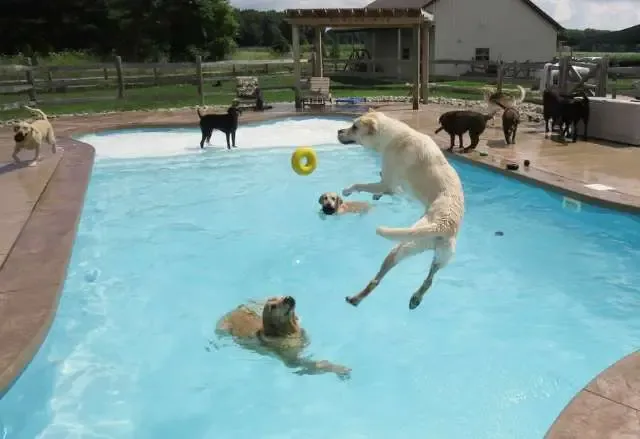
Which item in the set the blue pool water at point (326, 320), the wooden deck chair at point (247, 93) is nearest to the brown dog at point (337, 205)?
the blue pool water at point (326, 320)

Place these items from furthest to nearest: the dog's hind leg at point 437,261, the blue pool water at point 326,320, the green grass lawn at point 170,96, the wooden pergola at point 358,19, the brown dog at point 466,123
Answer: the green grass lawn at point 170,96
the wooden pergola at point 358,19
the brown dog at point 466,123
the blue pool water at point 326,320
the dog's hind leg at point 437,261

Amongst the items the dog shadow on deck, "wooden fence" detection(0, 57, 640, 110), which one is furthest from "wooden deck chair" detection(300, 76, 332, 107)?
the dog shadow on deck

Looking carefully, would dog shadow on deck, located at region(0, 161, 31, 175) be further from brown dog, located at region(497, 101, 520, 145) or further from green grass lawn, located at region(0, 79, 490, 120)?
brown dog, located at region(497, 101, 520, 145)

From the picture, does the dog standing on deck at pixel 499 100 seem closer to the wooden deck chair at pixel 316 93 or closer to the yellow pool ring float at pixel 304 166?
the wooden deck chair at pixel 316 93

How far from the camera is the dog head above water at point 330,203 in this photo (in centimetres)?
846

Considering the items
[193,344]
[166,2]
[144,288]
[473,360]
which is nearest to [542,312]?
[473,360]

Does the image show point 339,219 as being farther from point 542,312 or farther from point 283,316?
point 283,316

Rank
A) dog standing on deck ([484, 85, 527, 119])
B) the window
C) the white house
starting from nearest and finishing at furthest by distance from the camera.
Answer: dog standing on deck ([484, 85, 527, 119]) → the white house → the window

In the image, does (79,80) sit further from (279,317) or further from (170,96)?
(279,317)

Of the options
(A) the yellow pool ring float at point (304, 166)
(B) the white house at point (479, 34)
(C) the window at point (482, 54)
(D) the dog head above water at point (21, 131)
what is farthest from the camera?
(C) the window at point (482, 54)

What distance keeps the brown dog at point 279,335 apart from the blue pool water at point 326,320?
108 mm

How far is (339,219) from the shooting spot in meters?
8.77

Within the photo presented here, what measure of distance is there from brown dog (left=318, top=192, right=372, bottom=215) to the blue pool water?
0.17m

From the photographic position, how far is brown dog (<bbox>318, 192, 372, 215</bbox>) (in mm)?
8477
